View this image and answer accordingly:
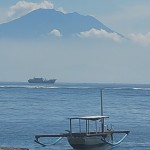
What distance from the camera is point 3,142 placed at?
86.7 m

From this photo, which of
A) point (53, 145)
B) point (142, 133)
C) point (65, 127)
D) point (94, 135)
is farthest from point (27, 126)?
point (94, 135)

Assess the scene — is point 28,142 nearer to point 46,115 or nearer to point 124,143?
point 124,143

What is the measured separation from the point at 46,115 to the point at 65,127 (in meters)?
29.0

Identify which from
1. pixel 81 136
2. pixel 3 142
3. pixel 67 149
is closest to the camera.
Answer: pixel 81 136

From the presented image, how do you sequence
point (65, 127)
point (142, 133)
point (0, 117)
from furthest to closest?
point (0, 117) → point (65, 127) → point (142, 133)

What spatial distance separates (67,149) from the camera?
7931 centimetres

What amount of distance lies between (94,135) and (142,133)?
88.3 ft

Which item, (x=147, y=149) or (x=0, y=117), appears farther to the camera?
(x=0, y=117)

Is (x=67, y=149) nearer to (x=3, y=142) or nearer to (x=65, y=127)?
(x=3, y=142)

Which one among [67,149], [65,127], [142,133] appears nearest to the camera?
[67,149]

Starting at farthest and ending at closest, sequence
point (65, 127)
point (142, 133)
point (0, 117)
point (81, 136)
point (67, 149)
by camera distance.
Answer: point (0, 117)
point (65, 127)
point (142, 133)
point (67, 149)
point (81, 136)

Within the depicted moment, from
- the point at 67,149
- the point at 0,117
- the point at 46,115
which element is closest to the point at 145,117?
the point at 46,115

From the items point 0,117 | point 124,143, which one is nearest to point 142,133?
point 124,143

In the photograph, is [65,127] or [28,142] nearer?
[28,142]
